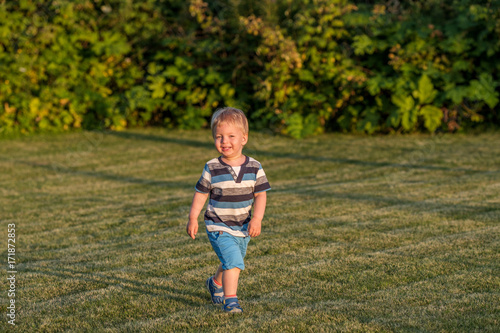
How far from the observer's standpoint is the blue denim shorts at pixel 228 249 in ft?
11.4

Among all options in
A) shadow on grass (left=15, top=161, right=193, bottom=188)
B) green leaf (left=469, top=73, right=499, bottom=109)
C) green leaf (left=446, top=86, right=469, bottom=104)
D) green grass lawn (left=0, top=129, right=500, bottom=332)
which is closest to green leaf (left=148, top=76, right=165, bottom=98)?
green grass lawn (left=0, top=129, right=500, bottom=332)

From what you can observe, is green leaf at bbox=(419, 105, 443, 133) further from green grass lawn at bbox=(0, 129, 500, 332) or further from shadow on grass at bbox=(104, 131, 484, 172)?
shadow on grass at bbox=(104, 131, 484, 172)

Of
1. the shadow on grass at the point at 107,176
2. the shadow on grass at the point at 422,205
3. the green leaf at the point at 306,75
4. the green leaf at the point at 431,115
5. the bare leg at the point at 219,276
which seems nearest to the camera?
the bare leg at the point at 219,276

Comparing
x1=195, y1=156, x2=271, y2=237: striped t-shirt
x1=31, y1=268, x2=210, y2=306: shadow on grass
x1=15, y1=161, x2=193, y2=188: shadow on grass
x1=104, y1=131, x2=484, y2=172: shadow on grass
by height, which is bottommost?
x1=31, y1=268, x2=210, y2=306: shadow on grass

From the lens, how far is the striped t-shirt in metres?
3.53

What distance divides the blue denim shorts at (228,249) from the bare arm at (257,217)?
11cm

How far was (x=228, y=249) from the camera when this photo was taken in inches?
137

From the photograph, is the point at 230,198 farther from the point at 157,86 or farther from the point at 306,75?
the point at 157,86

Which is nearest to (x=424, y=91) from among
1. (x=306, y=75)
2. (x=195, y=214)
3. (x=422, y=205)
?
(x=306, y=75)

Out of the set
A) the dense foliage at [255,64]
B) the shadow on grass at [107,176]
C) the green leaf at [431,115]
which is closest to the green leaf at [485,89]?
the dense foliage at [255,64]

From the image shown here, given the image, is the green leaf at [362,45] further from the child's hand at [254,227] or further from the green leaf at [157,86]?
the child's hand at [254,227]

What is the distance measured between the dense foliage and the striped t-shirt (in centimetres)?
688

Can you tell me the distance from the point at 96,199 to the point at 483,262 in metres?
4.32

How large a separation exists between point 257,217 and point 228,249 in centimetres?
25
